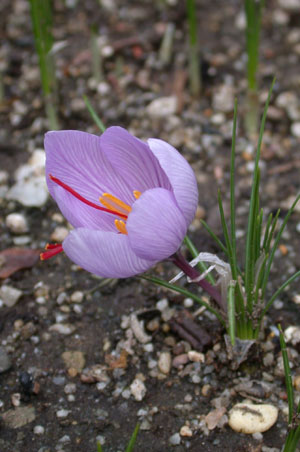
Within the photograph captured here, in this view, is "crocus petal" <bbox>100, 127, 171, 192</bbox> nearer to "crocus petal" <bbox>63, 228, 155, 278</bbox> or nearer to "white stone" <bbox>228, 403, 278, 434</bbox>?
"crocus petal" <bbox>63, 228, 155, 278</bbox>

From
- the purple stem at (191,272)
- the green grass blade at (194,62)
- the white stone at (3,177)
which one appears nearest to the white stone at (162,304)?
the purple stem at (191,272)

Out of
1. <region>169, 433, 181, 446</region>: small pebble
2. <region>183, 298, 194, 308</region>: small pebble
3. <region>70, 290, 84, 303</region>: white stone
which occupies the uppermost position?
<region>70, 290, 84, 303</region>: white stone

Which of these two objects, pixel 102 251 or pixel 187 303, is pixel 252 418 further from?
pixel 102 251

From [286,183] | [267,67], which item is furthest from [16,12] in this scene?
[286,183]

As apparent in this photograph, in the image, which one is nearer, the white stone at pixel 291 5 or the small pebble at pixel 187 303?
the small pebble at pixel 187 303

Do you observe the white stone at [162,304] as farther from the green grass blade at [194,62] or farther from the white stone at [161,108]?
the green grass blade at [194,62]

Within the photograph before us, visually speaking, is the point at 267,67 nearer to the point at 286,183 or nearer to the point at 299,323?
the point at 286,183

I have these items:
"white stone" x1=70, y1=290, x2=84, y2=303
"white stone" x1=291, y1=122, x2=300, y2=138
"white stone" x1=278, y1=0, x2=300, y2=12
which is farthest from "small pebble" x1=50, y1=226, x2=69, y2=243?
"white stone" x1=278, y1=0, x2=300, y2=12
